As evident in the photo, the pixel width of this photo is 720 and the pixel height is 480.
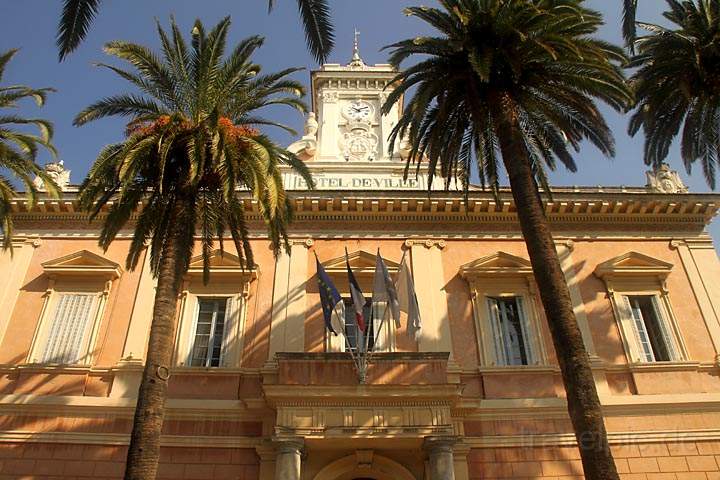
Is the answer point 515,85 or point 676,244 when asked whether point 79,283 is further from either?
point 676,244

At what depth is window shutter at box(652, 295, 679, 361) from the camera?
51.5 ft

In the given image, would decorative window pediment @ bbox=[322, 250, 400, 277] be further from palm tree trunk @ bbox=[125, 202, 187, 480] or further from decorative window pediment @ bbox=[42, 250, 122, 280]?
decorative window pediment @ bbox=[42, 250, 122, 280]

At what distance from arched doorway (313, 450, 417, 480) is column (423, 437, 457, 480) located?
770 millimetres

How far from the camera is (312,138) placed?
2003cm

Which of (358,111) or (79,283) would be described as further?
(358,111)

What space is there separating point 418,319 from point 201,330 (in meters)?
5.54

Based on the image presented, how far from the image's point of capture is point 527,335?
52.0 feet

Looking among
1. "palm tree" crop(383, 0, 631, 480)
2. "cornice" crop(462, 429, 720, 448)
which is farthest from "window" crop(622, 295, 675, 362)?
"palm tree" crop(383, 0, 631, 480)

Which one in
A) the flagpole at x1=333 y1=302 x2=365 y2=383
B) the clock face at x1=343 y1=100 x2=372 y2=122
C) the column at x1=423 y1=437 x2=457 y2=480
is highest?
the clock face at x1=343 y1=100 x2=372 y2=122

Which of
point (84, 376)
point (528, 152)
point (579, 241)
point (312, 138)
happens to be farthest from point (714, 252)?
point (84, 376)

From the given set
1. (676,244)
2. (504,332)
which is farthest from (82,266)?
(676,244)

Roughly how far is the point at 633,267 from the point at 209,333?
1124 cm

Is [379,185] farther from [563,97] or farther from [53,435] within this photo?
[53,435]

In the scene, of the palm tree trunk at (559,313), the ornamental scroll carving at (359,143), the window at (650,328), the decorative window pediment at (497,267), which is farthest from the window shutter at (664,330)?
the ornamental scroll carving at (359,143)
